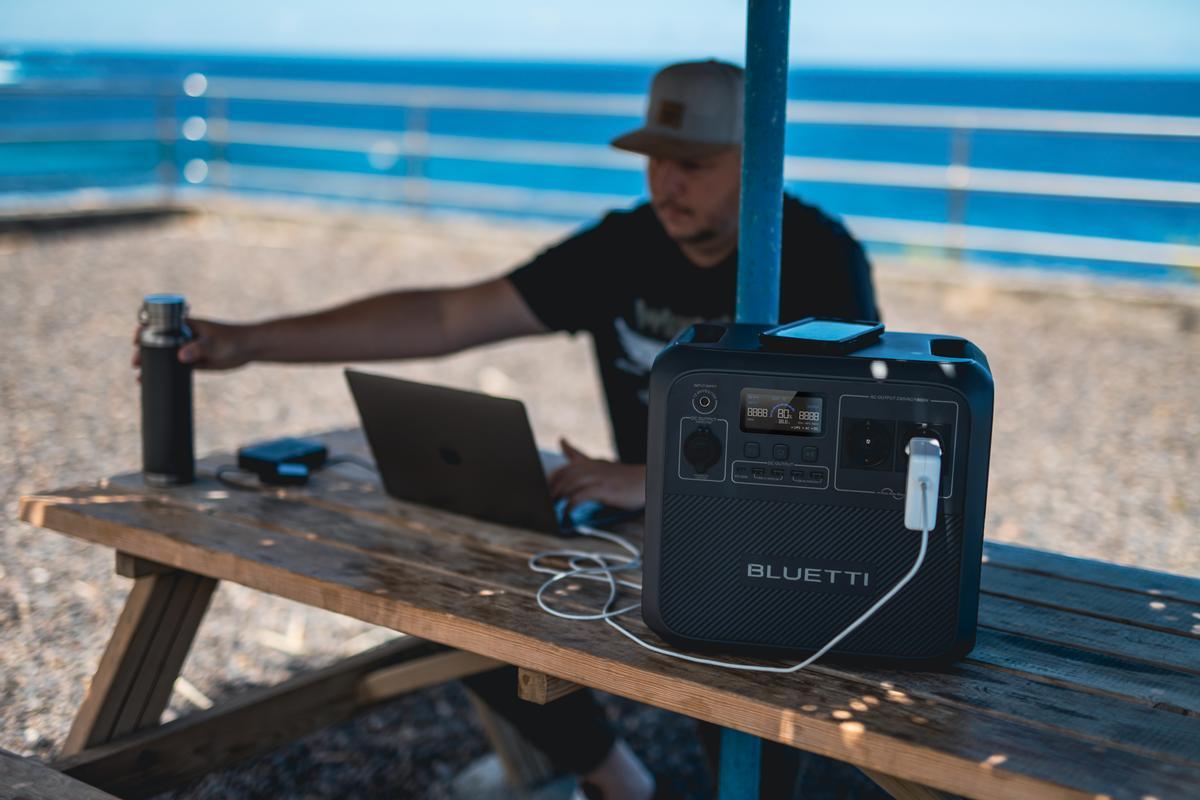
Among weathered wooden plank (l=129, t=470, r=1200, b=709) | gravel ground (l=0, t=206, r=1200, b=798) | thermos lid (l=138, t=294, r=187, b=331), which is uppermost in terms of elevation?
thermos lid (l=138, t=294, r=187, b=331)

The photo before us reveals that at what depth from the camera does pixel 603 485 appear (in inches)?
80.1

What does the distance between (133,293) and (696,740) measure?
17.2 ft

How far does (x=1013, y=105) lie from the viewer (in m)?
53.0

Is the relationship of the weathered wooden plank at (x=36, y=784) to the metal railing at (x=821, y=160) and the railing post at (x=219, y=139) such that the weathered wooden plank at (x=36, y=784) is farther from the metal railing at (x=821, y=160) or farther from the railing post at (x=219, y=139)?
the railing post at (x=219, y=139)

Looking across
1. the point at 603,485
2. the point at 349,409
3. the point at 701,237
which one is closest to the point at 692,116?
the point at 701,237

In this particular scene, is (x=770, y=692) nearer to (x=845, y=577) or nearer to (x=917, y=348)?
(x=845, y=577)

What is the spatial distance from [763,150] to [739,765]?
85 cm

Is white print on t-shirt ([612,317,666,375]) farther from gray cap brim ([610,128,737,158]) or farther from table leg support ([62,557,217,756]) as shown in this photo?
table leg support ([62,557,217,756])

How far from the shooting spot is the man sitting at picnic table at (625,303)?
224cm

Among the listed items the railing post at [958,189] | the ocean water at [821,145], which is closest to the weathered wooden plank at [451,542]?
the ocean water at [821,145]

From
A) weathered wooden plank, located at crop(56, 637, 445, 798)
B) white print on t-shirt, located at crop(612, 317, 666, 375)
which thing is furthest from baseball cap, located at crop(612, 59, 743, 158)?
weathered wooden plank, located at crop(56, 637, 445, 798)

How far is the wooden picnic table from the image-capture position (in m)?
1.25

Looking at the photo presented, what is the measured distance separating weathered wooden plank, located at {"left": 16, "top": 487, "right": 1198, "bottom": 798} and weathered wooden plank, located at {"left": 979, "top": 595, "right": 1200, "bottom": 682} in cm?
29

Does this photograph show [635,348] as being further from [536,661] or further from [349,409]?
[349,409]
